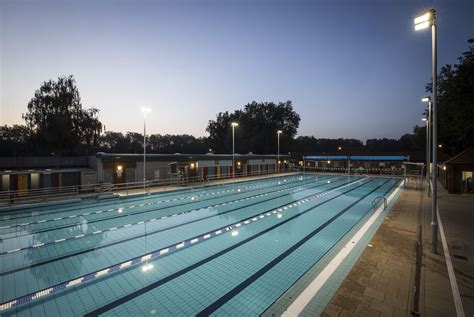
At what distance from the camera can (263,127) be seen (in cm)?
4647

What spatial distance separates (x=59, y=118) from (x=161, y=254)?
84.5ft

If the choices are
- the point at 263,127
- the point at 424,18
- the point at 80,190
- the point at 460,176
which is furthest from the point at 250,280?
the point at 263,127

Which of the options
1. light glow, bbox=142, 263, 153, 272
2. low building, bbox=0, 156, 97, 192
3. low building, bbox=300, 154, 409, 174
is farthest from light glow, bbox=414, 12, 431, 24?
low building, bbox=300, 154, 409, 174

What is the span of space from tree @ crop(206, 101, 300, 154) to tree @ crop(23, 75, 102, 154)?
26195mm

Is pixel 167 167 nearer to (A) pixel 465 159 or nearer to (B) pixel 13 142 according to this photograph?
(A) pixel 465 159

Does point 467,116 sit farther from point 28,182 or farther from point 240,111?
point 240,111

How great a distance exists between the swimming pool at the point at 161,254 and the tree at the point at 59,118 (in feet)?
50.6

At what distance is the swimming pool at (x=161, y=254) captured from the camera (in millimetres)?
5172

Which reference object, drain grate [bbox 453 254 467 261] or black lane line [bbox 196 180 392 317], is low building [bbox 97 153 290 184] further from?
drain grate [bbox 453 254 467 261]

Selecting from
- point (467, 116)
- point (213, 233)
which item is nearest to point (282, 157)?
point (467, 116)

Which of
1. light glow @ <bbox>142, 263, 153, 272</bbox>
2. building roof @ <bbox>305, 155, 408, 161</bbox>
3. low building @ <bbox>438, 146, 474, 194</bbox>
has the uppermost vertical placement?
building roof @ <bbox>305, 155, 408, 161</bbox>

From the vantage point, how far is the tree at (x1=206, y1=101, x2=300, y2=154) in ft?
→ 152

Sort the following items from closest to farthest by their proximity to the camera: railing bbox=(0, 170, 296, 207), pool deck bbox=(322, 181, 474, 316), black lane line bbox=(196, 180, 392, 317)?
pool deck bbox=(322, 181, 474, 316) → black lane line bbox=(196, 180, 392, 317) → railing bbox=(0, 170, 296, 207)

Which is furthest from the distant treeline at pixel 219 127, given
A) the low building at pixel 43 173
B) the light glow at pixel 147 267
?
the light glow at pixel 147 267
